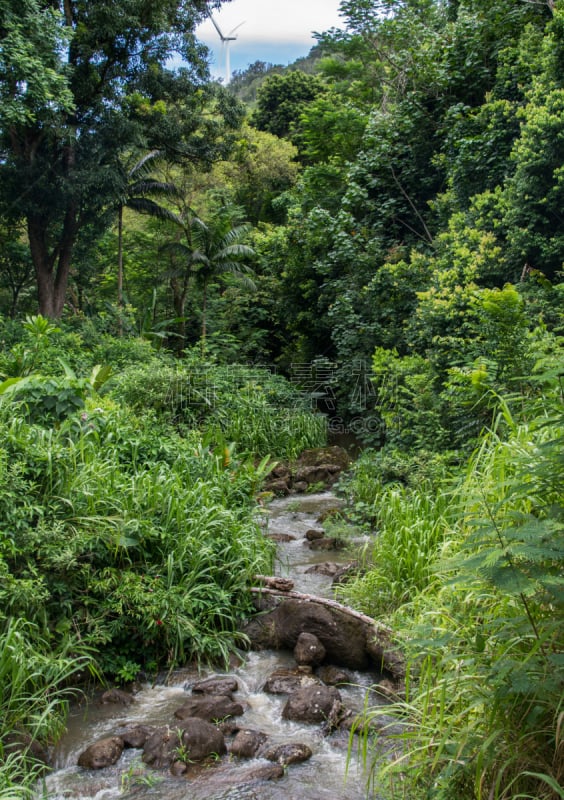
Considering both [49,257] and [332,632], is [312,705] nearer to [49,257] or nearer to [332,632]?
[332,632]

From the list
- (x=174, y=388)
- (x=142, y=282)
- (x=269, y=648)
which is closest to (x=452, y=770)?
(x=269, y=648)

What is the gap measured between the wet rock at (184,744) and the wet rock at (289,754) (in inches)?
11.7

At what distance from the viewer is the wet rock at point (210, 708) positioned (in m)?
4.17

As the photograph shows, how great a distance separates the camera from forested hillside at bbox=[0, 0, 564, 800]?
10.1ft

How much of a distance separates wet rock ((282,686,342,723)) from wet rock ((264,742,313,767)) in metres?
0.32

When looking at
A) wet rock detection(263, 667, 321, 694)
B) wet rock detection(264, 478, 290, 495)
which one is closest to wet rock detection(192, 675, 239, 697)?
wet rock detection(263, 667, 321, 694)

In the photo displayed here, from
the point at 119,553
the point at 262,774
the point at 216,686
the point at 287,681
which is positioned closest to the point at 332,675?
the point at 287,681

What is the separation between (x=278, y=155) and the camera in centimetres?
2297

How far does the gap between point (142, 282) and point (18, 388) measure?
15.8 m

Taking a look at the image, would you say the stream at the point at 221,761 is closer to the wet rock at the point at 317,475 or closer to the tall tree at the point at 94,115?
the wet rock at the point at 317,475

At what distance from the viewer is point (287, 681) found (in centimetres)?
469

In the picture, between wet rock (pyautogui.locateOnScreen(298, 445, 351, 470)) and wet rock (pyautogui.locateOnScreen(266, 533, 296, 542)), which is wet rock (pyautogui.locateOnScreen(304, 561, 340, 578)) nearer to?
wet rock (pyautogui.locateOnScreen(266, 533, 296, 542))

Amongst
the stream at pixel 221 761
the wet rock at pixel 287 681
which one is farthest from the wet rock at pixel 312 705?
the wet rock at pixel 287 681

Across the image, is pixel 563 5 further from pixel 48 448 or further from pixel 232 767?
pixel 232 767
